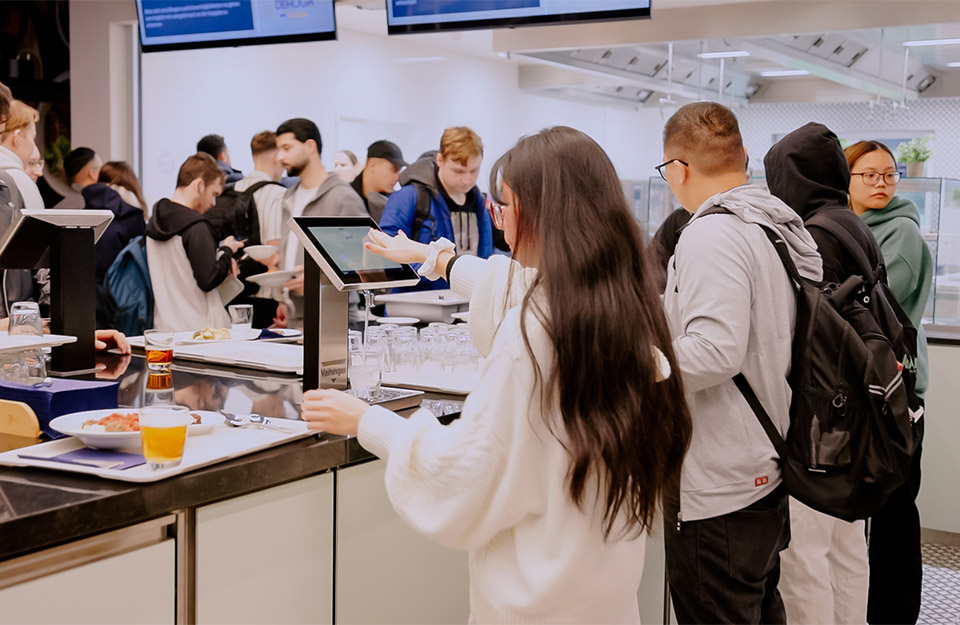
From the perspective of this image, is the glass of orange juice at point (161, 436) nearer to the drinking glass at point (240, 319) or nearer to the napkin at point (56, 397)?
the napkin at point (56, 397)

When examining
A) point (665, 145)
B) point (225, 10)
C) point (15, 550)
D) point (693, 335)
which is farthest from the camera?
point (225, 10)

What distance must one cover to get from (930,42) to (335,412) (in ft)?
19.2

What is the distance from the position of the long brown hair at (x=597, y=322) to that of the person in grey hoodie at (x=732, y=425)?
0.60m

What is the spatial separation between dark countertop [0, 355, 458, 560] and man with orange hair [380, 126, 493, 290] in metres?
2.46

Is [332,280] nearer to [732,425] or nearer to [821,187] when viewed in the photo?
[732,425]

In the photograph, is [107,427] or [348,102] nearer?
[107,427]

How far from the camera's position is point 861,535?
300 cm

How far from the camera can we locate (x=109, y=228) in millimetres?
5133

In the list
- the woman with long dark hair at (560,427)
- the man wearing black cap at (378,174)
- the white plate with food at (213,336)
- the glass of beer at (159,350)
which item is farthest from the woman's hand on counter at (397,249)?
the man wearing black cap at (378,174)

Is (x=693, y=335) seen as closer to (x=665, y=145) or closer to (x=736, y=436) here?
(x=736, y=436)

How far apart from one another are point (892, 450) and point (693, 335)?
1.74 ft

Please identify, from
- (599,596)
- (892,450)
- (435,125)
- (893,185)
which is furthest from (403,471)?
(435,125)

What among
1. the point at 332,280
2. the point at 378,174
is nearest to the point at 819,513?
the point at 332,280

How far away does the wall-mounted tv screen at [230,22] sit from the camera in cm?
481
